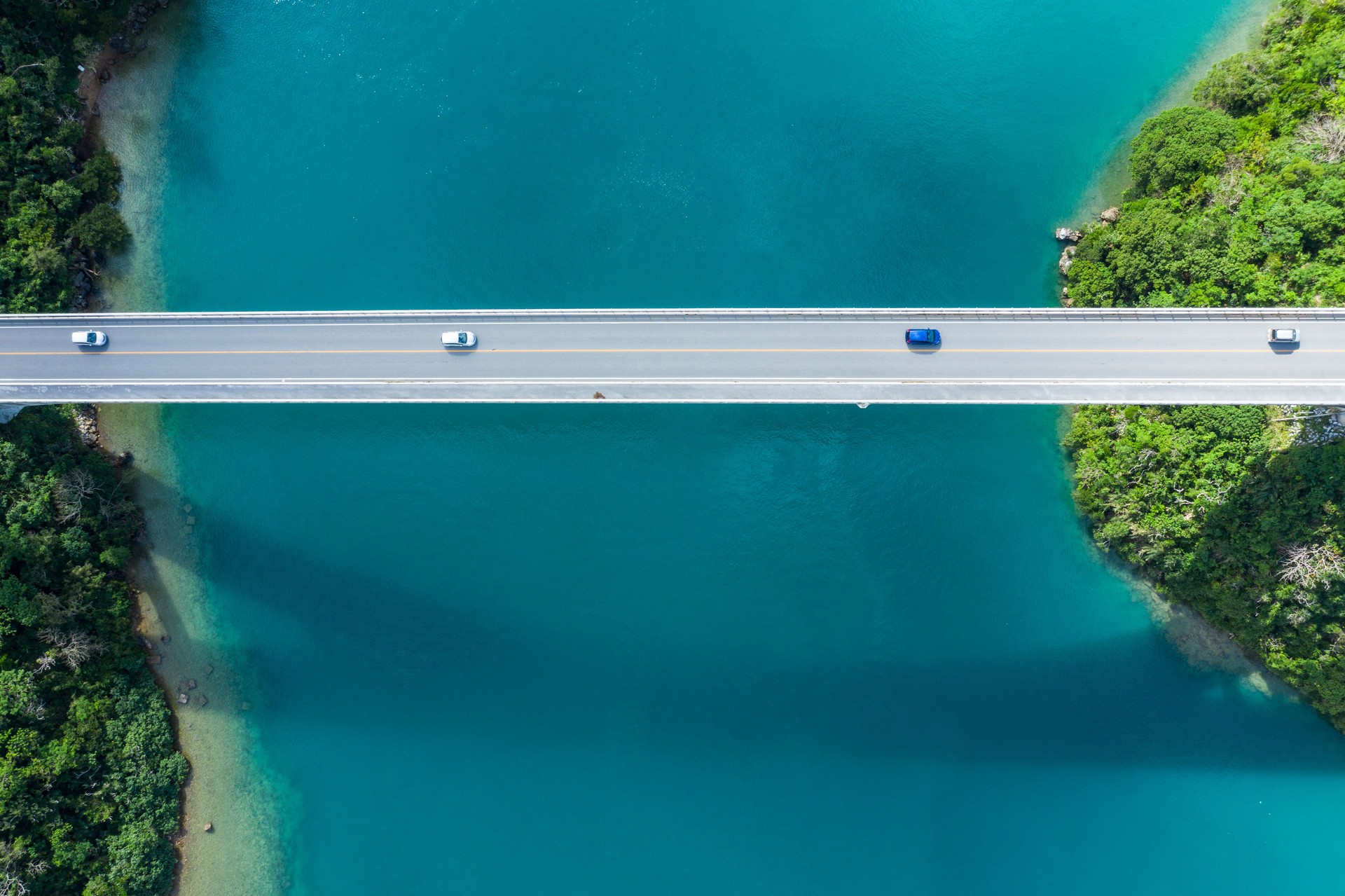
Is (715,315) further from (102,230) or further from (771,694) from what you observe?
(102,230)

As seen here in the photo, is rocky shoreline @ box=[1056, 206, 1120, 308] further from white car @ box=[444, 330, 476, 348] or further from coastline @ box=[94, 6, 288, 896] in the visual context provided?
coastline @ box=[94, 6, 288, 896]

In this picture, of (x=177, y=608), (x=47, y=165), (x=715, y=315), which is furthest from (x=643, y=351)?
(x=47, y=165)

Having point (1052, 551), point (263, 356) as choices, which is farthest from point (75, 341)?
point (1052, 551)

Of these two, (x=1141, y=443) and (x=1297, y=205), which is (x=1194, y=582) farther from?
(x=1297, y=205)

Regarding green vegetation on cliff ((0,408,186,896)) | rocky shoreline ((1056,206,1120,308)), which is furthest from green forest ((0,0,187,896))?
rocky shoreline ((1056,206,1120,308))

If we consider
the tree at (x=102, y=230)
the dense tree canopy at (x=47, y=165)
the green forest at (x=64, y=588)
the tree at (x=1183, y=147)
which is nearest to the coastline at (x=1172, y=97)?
the tree at (x=1183, y=147)
